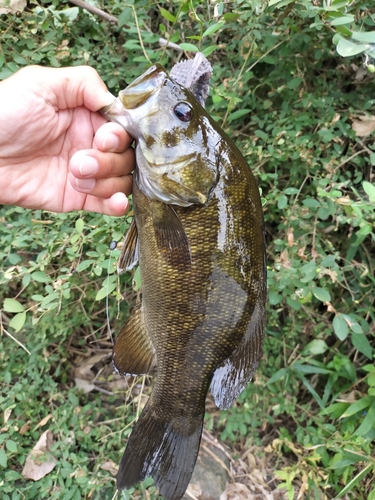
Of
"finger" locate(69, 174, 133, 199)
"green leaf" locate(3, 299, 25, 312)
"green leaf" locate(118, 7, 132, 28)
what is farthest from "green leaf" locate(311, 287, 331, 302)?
"green leaf" locate(118, 7, 132, 28)

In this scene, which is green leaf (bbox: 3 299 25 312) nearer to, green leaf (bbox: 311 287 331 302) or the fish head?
the fish head

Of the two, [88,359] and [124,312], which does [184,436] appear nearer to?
[124,312]

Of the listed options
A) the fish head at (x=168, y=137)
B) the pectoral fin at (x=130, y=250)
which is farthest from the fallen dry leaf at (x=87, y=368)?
the fish head at (x=168, y=137)

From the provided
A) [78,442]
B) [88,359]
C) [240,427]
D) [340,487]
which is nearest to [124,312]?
[88,359]

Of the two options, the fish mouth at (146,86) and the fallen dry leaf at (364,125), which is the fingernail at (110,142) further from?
the fallen dry leaf at (364,125)

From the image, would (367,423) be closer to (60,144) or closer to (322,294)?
(322,294)

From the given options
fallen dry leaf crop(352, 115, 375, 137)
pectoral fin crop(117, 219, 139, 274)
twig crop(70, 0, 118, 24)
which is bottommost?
pectoral fin crop(117, 219, 139, 274)

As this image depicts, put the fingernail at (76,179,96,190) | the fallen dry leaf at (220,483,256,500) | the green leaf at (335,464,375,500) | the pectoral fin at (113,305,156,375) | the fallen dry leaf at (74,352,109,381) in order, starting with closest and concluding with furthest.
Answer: the fingernail at (76,179,96,190) < the pectoral fin at (113,305,156,375) < the green leaf at (335,464,375,500) < the fallen dry leaf at (220,483,256,500) < the fallen dry leaf at (74,352,109,381)
